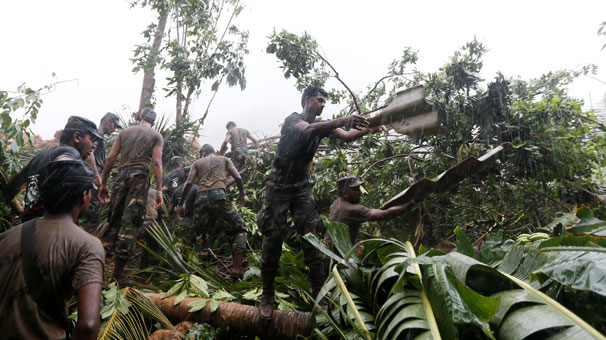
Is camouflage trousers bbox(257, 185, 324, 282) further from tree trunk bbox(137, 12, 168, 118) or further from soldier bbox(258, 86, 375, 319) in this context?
tree trunk bbox(137, 12, 168, 118)

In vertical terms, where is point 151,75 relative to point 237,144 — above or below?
above

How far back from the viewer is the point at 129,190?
456 cm

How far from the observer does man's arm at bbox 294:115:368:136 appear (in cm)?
318

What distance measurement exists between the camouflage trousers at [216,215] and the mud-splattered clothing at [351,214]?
1764mm

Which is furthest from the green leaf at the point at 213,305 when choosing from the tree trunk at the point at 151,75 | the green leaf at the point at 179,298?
the tree trunk at the point at 151,75

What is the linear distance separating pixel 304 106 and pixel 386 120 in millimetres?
832

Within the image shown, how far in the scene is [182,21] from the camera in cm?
1173

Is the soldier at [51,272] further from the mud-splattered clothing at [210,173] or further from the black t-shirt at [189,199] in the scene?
the black t-shirt at [189,199]

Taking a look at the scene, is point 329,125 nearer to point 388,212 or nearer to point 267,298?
point 388,212

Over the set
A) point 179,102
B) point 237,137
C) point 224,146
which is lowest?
point 224,146

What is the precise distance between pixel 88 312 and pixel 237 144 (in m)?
7.92

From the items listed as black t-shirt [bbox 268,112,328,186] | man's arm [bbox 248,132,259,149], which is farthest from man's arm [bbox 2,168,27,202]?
man's arm [bbox 248,132,259,149]

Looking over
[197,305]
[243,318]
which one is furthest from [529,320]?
[197,305]

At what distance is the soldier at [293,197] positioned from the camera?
10.9ft
